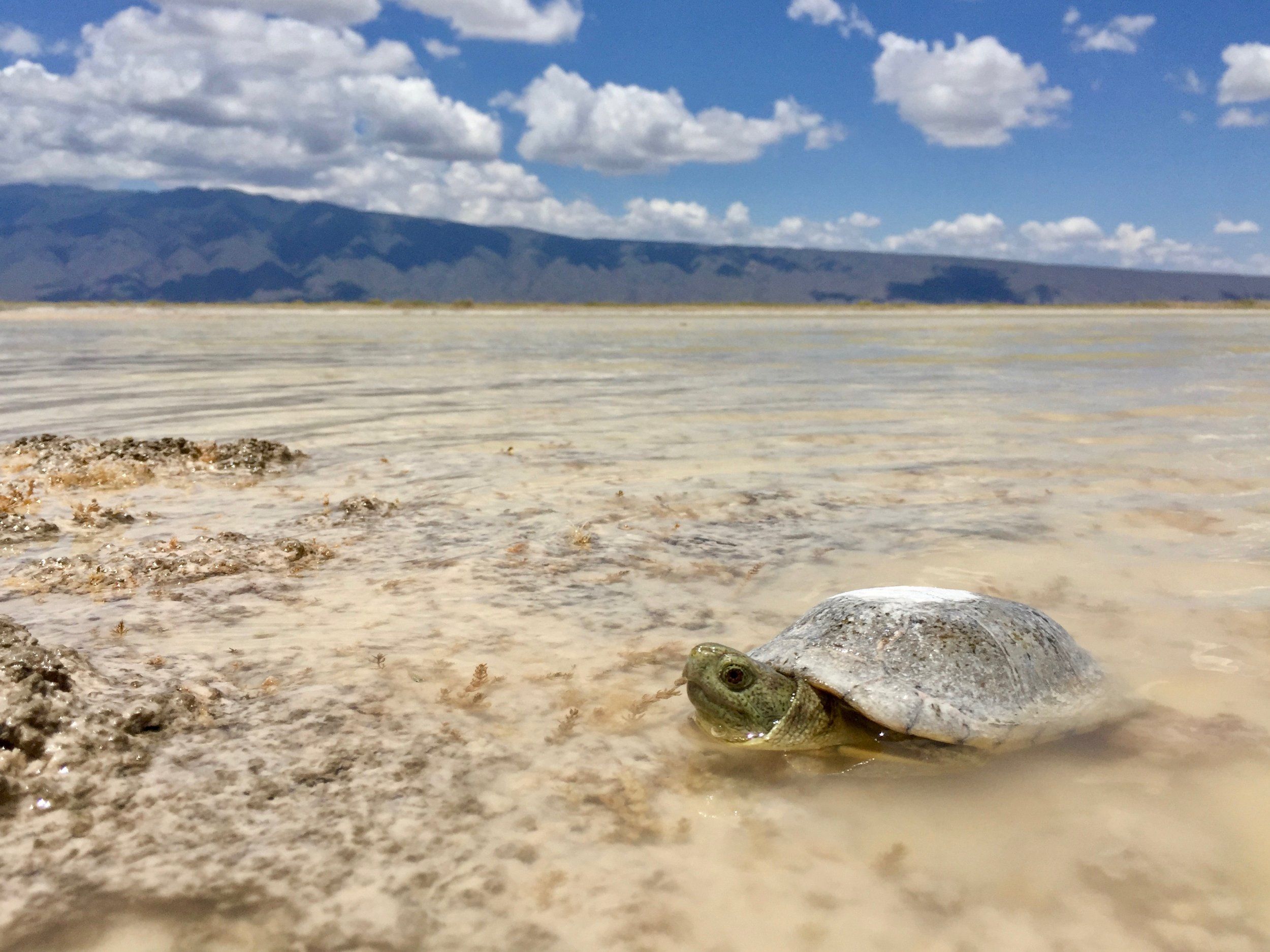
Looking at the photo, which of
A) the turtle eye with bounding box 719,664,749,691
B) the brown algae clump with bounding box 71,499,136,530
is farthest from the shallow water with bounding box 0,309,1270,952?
the turtle eye with bounding box 719,664,749,691

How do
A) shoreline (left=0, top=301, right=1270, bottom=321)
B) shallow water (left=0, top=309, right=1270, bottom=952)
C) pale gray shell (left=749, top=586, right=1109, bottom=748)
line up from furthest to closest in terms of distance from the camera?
shoreline (left=0, top=301, right=1270, bottom=321)
pale gray shell (left=749, top=586, right=1109, bottom=748)
shallow water (left=0, top=309, right=1270, bottom=952)

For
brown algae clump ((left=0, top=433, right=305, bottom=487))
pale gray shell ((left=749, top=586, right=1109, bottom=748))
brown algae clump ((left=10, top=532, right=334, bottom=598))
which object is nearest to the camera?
pale gray shell ((left=749, top=586, right=1109, bottom=748))

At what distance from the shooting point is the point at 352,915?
2.30 metres

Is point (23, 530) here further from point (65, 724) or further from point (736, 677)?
point (736, 677)

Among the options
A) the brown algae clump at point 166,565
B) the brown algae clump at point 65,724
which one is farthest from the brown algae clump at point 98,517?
the brown algae clump at point 65,724

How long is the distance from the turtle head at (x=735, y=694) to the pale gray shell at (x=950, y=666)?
21cm

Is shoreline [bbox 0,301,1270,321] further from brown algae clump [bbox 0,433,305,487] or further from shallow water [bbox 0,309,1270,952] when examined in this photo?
shallow water [bbox 0,309,1270,952]

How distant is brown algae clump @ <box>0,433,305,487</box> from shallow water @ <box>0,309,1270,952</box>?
17.1 inches

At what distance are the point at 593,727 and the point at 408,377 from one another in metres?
14.2

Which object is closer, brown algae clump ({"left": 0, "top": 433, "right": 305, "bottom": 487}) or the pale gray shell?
the pale gray shell

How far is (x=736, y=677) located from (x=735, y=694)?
64mm

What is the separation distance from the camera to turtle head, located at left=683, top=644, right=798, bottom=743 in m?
3.22

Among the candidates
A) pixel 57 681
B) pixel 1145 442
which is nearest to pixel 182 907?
pixel 57 681

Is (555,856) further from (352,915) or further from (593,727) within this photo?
(593,727)
